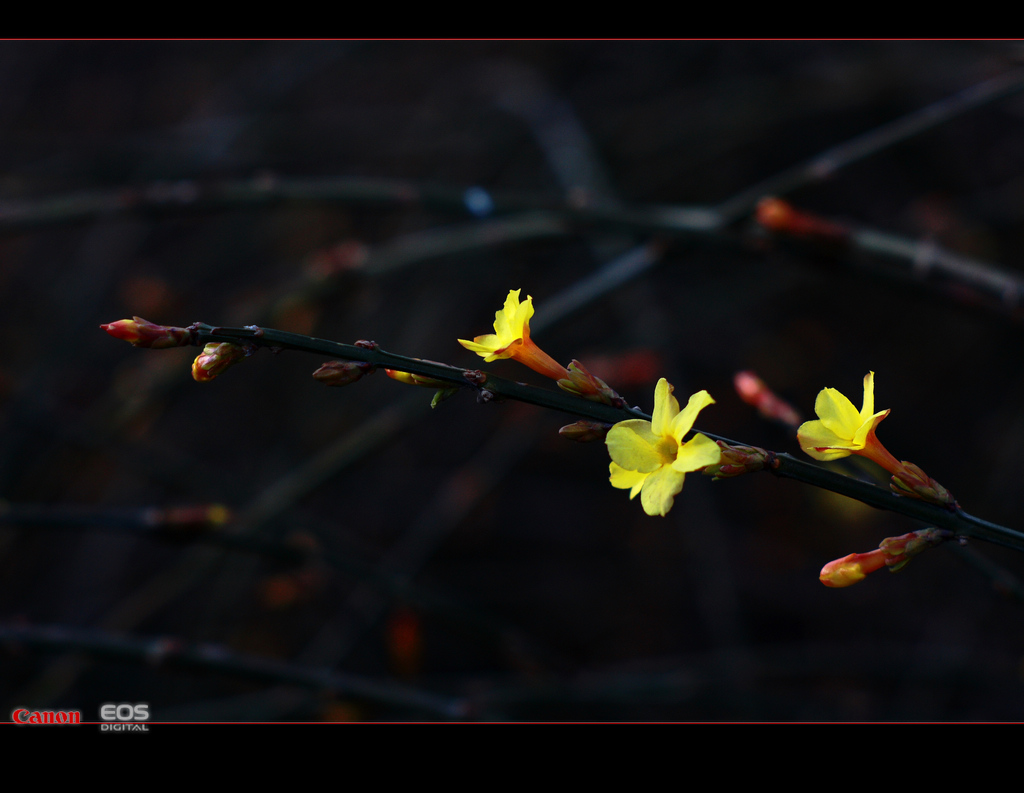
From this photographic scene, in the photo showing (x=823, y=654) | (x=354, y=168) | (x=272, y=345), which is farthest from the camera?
(x=354, y=168)

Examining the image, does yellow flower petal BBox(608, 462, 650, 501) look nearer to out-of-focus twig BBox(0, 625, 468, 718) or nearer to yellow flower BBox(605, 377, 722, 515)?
yellow flower BBox(605, 377, 722, 515)

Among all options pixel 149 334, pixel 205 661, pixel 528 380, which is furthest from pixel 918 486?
pixel 528 380

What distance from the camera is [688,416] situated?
1.00 m

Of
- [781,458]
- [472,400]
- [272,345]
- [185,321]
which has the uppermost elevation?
[185,321]

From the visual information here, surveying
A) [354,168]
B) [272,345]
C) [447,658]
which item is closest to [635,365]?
[272,345]

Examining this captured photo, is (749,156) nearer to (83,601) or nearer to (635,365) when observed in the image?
(635,365)

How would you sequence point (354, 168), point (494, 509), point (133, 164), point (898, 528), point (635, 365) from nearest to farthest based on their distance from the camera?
point (635, 365) → point (898, 528) → point (133, 164) → point (494, 509) → point (354, 168)

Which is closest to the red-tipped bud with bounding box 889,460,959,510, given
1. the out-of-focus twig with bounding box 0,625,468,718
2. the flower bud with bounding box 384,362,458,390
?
the flower bud with bounding box 384,362,458,390

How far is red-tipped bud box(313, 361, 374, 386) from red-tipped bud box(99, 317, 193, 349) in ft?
0.69

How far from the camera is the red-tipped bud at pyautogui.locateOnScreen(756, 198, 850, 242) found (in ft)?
6.42

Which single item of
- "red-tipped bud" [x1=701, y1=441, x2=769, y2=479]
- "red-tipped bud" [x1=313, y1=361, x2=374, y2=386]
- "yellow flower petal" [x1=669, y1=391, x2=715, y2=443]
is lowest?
"red-tipped bud" [x1=701, y1=441, x2=769, y2=479]

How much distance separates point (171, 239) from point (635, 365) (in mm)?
3958

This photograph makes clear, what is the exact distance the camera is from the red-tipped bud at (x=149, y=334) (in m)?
1.04

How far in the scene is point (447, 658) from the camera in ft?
12.9
